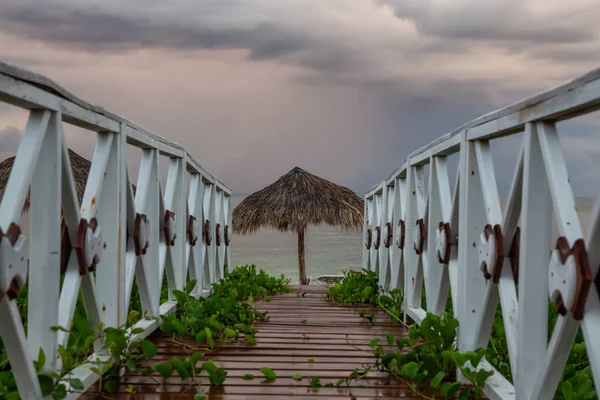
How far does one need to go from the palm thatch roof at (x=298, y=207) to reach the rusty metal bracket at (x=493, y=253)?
11.0 meters

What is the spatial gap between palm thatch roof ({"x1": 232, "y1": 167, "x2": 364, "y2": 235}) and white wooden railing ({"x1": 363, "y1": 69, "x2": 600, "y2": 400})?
10042 mm

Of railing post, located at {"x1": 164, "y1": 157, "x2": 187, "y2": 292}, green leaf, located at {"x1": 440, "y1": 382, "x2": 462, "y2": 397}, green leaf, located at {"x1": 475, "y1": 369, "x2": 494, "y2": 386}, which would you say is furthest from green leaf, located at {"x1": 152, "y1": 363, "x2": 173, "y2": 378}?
railing post, located at {"x1": 164, "y1": 157, "x2": 187, "y2": 292}

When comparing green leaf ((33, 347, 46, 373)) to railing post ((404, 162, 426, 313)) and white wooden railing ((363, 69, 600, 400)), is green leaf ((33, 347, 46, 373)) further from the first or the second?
railing post ((404, 162, 426, 313))

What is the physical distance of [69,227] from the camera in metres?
2.19

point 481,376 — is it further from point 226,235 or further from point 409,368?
point 226,235

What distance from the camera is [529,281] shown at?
1984 millimetres

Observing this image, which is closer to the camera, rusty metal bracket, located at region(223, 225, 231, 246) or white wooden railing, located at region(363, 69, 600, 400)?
white wooden railing, located at region(363, 69, 600, 400)

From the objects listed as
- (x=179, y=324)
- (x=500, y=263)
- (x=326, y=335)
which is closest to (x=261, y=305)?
(x=326, y=335)

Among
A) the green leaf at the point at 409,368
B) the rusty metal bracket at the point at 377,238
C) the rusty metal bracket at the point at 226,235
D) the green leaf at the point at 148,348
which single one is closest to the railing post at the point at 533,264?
the green leaf at the point at 409,368

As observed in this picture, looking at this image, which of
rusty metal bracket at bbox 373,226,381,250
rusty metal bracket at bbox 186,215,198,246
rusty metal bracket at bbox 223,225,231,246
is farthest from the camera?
rusty metal bracket at bbox 223,225,231,246

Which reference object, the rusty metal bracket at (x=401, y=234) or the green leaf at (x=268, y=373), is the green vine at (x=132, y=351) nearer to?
the green leaf at (x=268, y=373)

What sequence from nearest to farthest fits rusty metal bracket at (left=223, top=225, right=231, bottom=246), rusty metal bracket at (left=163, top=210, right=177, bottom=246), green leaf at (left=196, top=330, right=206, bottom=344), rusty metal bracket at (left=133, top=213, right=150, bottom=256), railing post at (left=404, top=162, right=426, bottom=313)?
rusty metal bracket at (left=133, top=213, right=150, bottom=256), green leaf at (left=196, top=330, right=206, bottom=344), rusty metal bracket at (left=163, top=210, right=177, bottom=246), railing post at (left=404, top=162, right=426, bottom=313), rusty metal bracket at (left=223, top=225, right=231, bottom=246)

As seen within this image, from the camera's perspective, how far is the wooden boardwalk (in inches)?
93.5

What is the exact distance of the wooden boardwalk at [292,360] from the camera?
238 centimetres
